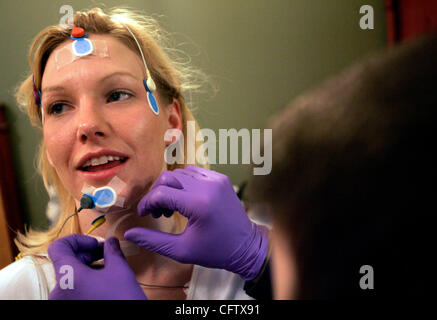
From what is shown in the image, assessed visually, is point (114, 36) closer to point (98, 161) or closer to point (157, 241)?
point (98, 161)

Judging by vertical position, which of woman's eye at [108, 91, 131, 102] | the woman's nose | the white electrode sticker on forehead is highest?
the white electrode sticker on forehead

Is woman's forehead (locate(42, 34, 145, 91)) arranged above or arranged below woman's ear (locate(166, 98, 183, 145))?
above

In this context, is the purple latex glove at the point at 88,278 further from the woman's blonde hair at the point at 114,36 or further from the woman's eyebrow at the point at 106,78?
the woman's eyebrow at the point at 106,78

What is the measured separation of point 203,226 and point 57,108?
0.45m

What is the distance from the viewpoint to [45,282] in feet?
2.44

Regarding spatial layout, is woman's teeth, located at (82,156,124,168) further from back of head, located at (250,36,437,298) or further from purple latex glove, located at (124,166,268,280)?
back of head, located at (250,36,437,298)

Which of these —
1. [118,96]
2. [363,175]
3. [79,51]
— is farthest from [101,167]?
[363,175]

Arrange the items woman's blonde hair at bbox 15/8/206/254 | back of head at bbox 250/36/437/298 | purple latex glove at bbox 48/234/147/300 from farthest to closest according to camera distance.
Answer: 1. woman's blonde hair at bbox 15/8/206/254
2. purple latex glove at bbox 48/234/147/300
3. back of head at bbox 250/36/437/298

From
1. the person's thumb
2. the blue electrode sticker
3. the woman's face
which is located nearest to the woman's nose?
the woman's face

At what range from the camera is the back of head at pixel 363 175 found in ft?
1.22

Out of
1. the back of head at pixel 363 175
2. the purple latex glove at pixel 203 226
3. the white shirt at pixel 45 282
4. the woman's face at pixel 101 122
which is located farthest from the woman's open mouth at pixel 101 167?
the back of head at pixel 363 175

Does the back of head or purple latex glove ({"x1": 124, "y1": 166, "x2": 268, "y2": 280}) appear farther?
purple latex glove ({"x1": 124, "y1": 166, "x2": 268, "y2": 280})

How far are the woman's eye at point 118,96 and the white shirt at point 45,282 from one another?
415 mm

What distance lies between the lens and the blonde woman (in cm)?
73
